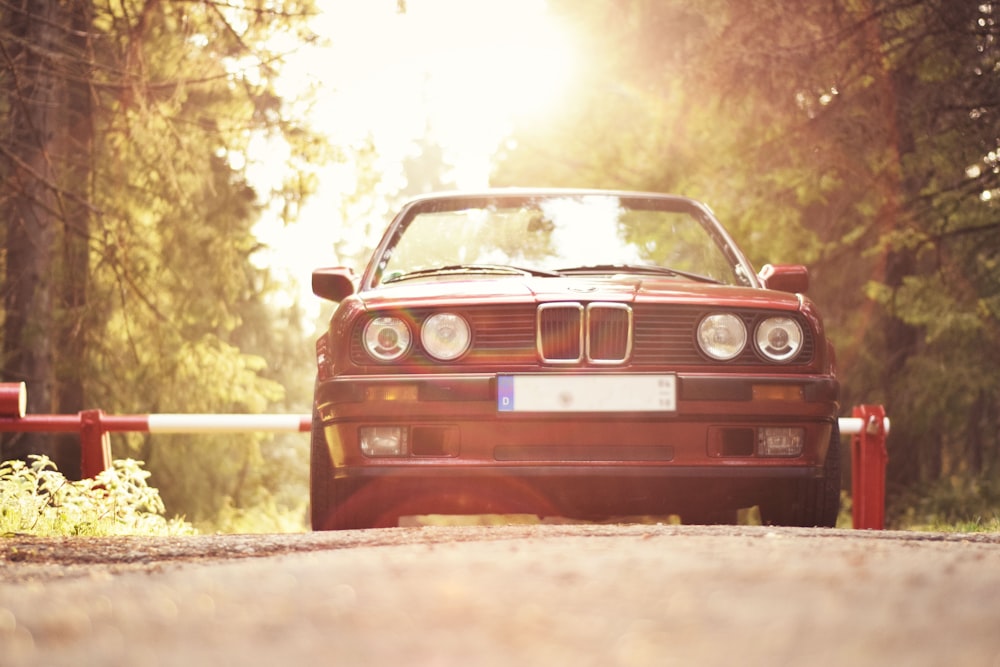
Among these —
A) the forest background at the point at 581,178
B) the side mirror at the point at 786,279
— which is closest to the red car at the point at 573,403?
the side mirror at the point at 786,279

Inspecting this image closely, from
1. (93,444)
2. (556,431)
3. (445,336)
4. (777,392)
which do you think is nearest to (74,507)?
(93,444)

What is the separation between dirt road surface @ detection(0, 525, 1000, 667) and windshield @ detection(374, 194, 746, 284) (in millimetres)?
2233

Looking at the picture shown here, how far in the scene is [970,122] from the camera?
12.6m

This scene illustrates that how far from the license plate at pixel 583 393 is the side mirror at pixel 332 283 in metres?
1.35

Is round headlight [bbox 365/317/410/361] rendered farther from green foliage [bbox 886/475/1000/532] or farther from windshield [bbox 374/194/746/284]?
green foliage [bbox 886/475/1000/532]

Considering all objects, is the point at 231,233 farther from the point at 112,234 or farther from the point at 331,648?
the point at 331,648

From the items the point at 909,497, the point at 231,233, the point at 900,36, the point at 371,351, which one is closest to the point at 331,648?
the point at 371,351

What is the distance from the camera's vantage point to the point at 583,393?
568cm

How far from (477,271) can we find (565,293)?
2.43ft

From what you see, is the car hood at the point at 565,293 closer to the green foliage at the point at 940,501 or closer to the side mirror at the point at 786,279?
the side mirror at the point at 786,279

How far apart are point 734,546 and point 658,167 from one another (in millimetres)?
13386

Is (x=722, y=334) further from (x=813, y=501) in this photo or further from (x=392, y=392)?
(x=392, y=392)

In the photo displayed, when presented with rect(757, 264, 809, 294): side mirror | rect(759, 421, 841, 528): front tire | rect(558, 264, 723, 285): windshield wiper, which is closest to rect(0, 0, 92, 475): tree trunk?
rect(558, 264, 723, 285): windshield wiper

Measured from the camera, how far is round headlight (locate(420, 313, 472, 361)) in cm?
582
